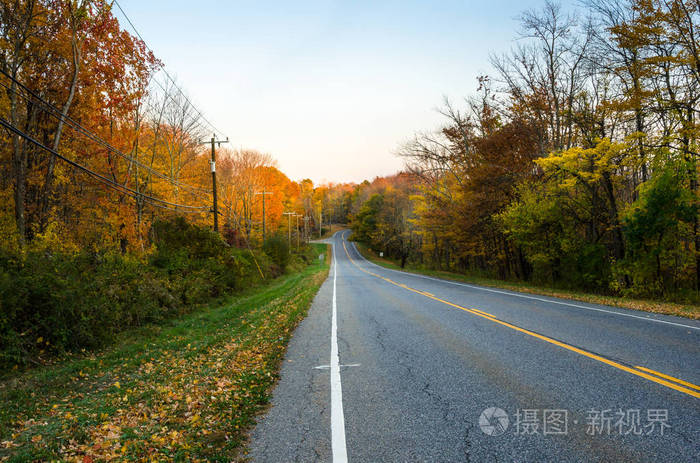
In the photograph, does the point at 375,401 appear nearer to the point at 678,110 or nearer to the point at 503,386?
the point at 503,386

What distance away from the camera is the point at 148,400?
15.7 ft

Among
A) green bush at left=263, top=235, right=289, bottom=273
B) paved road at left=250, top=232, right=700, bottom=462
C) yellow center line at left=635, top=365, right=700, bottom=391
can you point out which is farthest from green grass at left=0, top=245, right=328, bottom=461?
green bush at left=263, top=235, right=289, bottom=273

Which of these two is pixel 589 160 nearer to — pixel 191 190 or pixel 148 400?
pixel 148 400

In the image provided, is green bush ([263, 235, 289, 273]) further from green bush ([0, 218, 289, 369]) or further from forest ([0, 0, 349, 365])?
green bush ([0, 218, 289, 369])

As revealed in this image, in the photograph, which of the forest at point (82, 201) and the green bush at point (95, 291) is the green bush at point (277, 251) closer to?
the forest at point (82, 201)

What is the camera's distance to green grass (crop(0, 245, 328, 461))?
337cm

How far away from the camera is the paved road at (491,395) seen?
10.1 feet

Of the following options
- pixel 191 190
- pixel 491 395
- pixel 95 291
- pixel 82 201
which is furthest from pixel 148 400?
pixel 191 190

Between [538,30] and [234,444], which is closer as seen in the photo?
[234,444]

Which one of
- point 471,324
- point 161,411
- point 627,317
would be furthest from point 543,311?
point 161,411

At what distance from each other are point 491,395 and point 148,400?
4225 mm

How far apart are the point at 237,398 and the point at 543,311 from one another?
818cm

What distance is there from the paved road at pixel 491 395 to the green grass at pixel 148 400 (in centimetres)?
38

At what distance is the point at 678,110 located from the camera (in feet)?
46.5
